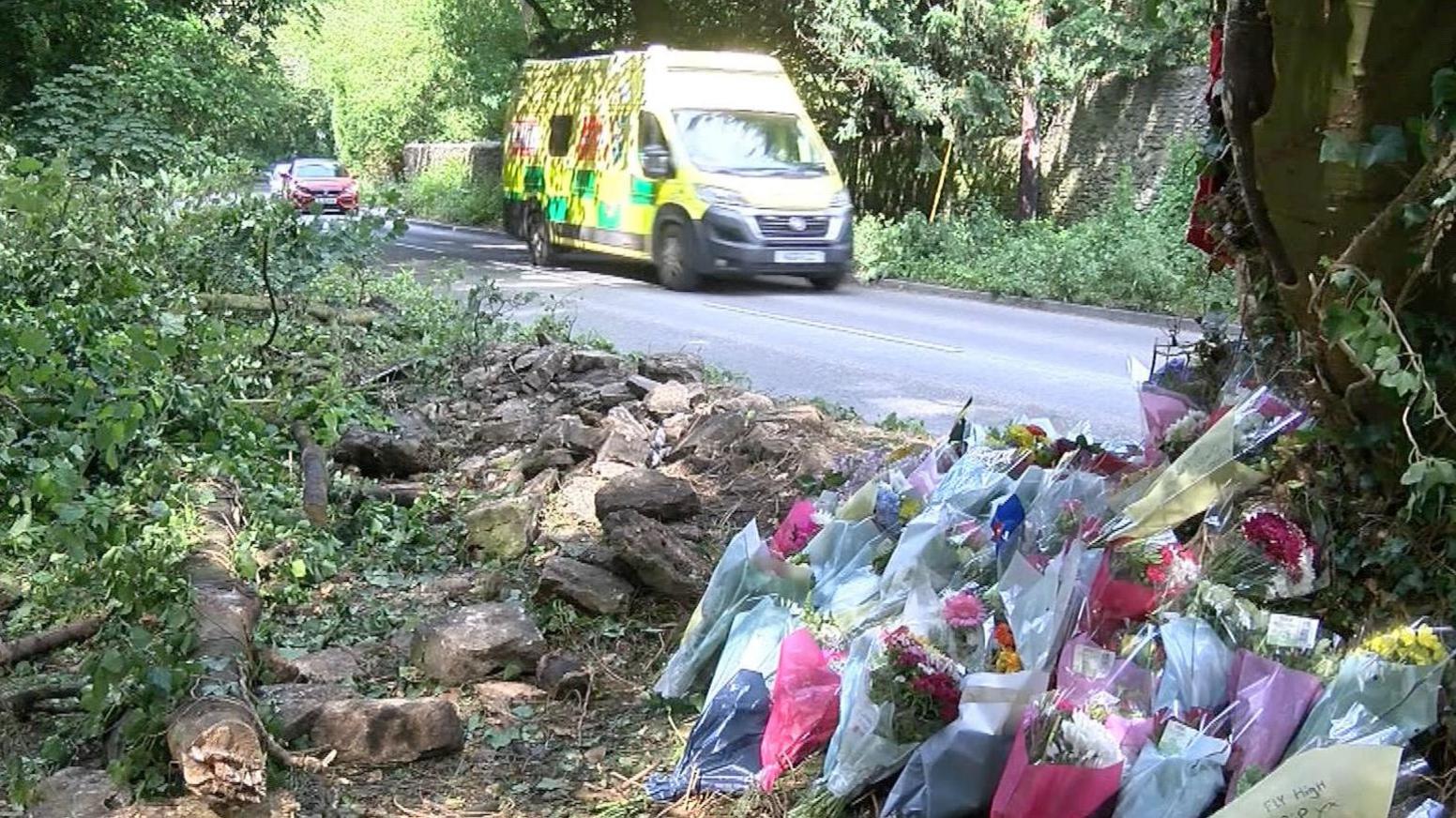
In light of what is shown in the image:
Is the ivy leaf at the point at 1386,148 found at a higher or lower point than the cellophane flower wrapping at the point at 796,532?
higher

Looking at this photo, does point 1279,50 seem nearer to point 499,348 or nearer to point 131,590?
point 131,590

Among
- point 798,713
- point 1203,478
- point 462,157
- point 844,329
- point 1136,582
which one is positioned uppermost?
point 462,157

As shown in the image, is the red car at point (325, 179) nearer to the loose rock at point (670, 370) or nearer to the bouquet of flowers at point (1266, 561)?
the loose rock at point (670, 370)

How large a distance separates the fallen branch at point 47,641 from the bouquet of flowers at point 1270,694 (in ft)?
11.8

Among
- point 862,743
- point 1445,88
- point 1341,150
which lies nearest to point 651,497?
point 862,743

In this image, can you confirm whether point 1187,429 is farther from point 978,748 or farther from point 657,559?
point 657,559

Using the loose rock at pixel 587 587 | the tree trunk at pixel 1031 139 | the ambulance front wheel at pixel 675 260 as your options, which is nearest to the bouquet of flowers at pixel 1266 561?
the loose rock at pixel 587 587

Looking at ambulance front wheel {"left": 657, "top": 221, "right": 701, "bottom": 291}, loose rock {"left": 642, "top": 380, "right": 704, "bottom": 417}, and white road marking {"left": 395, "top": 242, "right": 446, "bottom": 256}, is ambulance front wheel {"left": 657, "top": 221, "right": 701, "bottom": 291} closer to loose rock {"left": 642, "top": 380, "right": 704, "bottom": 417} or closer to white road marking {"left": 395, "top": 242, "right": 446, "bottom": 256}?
white road marking {"left": 395, "top": 242, "right": 446, "bottom": 256}

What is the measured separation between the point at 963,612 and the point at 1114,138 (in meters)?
16.5

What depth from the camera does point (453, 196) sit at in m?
31.1

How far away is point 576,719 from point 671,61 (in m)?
13.1

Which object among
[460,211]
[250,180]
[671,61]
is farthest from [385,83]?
[250,180]

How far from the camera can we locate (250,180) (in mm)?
9633

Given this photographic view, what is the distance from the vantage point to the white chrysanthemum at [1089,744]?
9.05 ft
